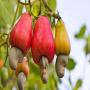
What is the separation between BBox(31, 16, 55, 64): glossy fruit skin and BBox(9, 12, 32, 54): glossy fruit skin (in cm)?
2

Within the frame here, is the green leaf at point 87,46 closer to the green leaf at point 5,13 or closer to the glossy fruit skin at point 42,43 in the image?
the green leaf at point 5,13

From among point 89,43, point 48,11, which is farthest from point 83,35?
point 48,11

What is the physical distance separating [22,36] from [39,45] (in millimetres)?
62

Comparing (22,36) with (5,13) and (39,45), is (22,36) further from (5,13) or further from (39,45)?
(5,13)

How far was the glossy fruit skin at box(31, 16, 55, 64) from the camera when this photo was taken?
148 centimetres

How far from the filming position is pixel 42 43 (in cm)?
150

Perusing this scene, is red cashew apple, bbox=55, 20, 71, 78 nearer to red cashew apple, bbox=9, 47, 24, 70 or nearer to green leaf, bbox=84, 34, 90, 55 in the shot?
red cashew apple, bbox=9, 47, 24, 70

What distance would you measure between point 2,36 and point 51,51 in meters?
0.56

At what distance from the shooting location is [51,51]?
1494 mm

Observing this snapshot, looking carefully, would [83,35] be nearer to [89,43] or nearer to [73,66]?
[89,43]

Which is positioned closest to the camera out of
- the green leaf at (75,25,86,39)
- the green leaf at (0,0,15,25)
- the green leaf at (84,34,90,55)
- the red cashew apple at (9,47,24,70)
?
the red cashew apple at (9,47,24,70)

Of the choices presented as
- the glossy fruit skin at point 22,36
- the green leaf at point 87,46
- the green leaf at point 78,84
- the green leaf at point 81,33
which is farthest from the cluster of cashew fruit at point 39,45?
the green leaf at point 81,33

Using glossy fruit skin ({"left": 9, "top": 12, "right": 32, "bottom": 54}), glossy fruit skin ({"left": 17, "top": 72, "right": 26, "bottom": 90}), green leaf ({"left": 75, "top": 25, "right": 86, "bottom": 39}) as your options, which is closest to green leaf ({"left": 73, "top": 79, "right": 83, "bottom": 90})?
green leaf ({"left": 75, "top": 25, "right": 86, "bottom": 39})

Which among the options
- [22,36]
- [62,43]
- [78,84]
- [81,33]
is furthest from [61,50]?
[81,33]
